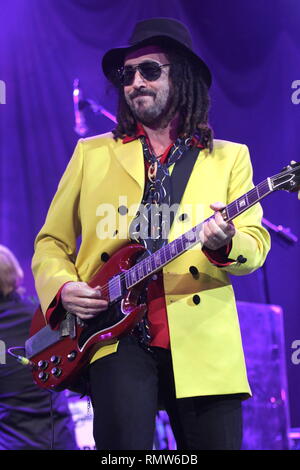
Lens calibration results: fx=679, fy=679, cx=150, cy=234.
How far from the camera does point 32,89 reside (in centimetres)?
536

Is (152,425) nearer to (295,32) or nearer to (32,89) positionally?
(32,89)

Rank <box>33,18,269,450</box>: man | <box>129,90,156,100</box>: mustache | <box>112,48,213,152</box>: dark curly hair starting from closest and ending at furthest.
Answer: <box>33,18,269,450</box>: man < <box>129,90,156,100</box>: mustache < <box>112,48,213,152</box>: dark curly hair

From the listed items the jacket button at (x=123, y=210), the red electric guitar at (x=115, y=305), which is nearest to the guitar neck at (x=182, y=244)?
the red electric guitar at (x=115, y=305)

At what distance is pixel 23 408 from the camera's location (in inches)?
185

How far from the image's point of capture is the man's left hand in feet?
8.43

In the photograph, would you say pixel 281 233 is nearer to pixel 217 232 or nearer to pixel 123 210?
pixel 123 210

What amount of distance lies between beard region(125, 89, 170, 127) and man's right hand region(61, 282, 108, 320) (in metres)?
0.85

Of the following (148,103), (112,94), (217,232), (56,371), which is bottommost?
(56,371)

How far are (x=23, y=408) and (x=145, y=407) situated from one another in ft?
7.57

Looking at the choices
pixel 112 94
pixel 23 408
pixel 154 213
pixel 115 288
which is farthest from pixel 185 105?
pixel 23 408

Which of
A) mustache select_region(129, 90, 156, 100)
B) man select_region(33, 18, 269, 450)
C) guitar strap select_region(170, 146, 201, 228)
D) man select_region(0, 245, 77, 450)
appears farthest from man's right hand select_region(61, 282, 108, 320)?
man select_region(0, 245, 77, 450)

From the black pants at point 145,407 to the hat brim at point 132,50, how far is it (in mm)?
1393

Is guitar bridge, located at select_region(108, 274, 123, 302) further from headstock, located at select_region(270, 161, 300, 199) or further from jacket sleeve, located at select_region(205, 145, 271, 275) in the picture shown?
headstock, located at select_region(270, 161, 300, 199)
